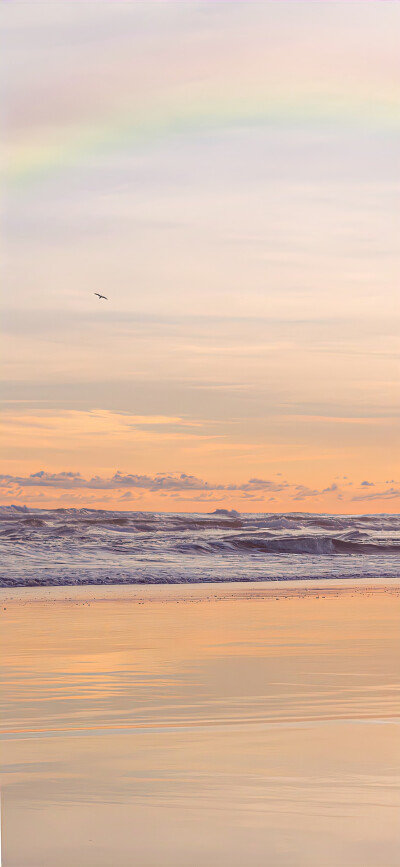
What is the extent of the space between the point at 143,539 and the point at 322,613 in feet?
59.5

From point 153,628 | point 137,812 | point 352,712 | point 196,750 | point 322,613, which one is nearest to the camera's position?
point 137,812

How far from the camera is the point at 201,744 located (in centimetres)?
588

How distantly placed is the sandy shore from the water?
859 centimetres

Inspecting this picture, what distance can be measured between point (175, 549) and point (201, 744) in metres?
21.7

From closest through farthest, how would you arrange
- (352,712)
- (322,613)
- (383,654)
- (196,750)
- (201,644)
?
(196,750), (352,712), (383,654), (201,644), (322,613)

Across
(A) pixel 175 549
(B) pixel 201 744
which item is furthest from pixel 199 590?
(B) pixel 201 744

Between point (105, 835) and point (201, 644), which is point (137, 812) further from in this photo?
point (201, 644)

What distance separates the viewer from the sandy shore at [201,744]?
13.7ft

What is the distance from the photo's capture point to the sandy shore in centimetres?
418

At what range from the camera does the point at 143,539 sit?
31.0m

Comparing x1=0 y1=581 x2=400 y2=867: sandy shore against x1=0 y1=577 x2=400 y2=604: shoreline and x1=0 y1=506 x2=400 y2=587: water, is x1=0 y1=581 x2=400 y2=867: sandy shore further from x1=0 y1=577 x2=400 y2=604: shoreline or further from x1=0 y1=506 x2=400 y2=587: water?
x1=0 y1=506 x2=400 y2=587: water

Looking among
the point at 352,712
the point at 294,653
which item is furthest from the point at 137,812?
the point at 294,653

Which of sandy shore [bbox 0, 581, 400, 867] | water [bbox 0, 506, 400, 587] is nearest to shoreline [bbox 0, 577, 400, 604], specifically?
water [bbox 0, 506, 400, 587]

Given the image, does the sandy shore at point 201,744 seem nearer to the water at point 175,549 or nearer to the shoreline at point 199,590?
the shoreline at point 199,590
